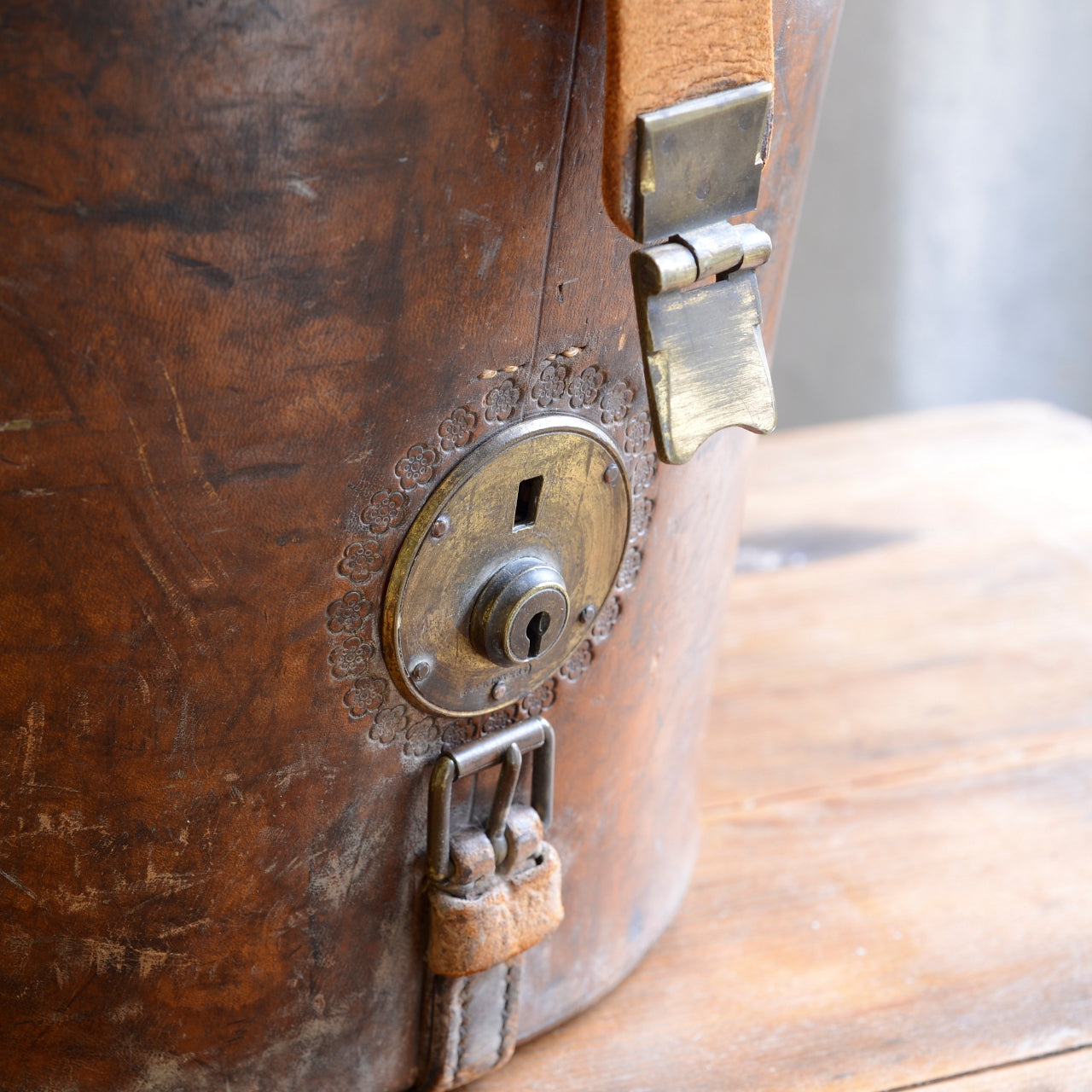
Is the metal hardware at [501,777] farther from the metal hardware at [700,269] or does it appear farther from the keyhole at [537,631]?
the metal hardware at [700,269]

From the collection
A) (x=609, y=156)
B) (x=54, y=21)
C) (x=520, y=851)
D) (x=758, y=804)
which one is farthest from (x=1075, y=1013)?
(x=54, y=21)

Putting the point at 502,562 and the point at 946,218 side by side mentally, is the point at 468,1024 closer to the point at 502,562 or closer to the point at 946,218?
the point at 502,562

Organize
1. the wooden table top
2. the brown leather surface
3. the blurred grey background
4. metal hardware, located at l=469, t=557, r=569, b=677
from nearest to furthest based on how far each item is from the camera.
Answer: the brown leather surface
metal hardware, located at l=469, t=557, r=569, b=677
the wooden table top
the blurred grey background

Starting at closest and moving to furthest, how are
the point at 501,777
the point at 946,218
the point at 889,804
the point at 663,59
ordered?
the point at 663,59, the point at 501,777, the point at 889,804, the point at 946,218

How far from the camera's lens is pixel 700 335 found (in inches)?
17.1

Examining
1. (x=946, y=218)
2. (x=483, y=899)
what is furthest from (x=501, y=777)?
(x=946, y=218)

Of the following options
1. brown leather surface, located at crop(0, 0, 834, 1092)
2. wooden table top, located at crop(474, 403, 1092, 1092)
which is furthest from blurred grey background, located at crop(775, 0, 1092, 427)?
brown leather surface, located at crop(0, 0, 834, 1092)

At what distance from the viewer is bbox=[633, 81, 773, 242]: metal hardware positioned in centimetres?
39

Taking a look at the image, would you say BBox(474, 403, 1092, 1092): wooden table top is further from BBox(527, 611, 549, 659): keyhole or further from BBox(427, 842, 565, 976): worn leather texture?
BBox(527, 611, 549, 659): keyhole

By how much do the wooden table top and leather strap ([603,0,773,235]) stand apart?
431 mm

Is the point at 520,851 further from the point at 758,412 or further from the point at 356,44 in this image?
the point at 356,44

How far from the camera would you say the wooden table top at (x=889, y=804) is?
63cm

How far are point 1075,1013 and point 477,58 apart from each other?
55 centimetres

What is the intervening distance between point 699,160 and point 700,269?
3cm
